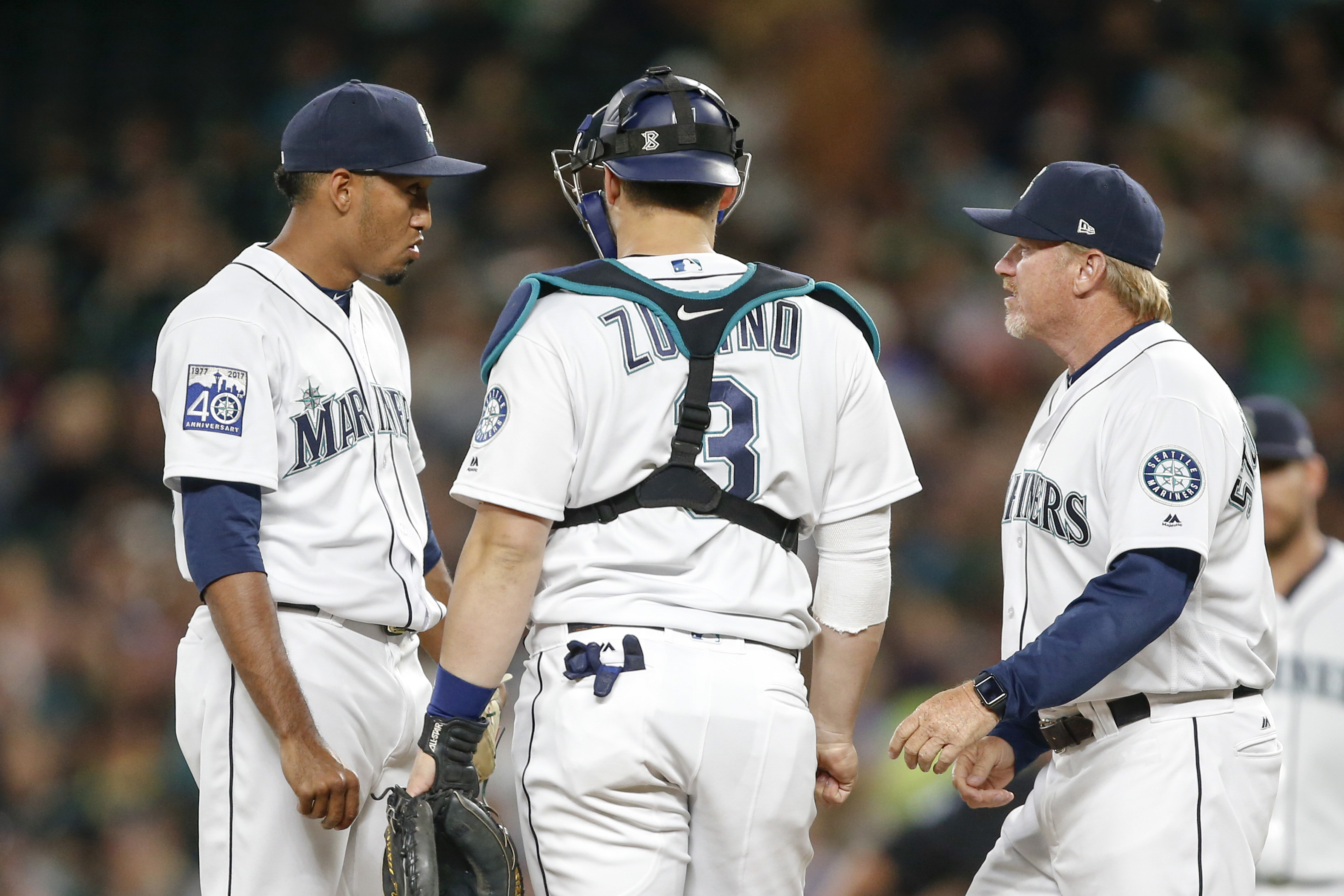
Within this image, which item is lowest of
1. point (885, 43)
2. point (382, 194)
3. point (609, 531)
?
point (609, 531)

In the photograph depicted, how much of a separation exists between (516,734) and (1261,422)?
9.07 feet

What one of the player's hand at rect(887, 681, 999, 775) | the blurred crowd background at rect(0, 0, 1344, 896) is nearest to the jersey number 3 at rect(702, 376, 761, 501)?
the player's hand at rect(887, 681, 999, 775)

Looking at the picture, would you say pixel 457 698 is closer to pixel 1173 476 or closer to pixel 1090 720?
pixel 1090 720

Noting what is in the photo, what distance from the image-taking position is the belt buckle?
8.76 feet

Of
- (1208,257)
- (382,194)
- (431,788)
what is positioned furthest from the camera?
(1208,257)

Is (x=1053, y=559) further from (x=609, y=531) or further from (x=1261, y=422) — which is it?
(x=1261, y=422)

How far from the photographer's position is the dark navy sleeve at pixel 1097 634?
2.39 metres

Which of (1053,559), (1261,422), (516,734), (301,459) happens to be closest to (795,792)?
(516,734)

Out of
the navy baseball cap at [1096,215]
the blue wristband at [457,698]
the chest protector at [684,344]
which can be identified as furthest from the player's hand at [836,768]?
the navy baseball cap at [1096,215]

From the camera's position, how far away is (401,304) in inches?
284

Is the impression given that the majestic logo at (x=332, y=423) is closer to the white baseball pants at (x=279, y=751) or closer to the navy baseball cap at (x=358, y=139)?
the white baseball pants at (x=279, y=751)

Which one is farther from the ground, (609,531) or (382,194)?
(382,194)

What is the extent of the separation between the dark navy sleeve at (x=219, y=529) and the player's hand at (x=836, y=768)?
3.62 feet

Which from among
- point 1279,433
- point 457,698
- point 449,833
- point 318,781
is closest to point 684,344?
point 457,698
